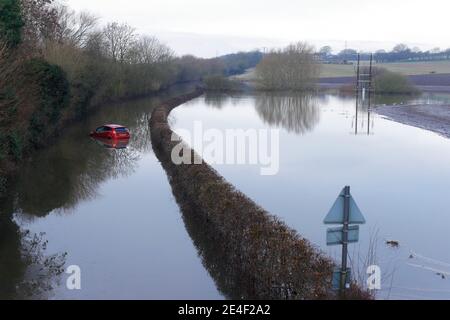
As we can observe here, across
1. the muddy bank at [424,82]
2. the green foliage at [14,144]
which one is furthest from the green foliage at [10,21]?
the muddy bank at [424,82]

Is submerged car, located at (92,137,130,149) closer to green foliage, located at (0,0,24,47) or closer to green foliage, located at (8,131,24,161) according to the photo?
green foliage, located at (0,0,24,47)

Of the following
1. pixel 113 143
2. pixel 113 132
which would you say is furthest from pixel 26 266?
pixel 113 132

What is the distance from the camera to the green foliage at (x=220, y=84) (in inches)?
3838

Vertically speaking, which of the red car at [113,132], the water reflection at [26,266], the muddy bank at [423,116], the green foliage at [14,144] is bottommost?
the water reflection at [26,266]

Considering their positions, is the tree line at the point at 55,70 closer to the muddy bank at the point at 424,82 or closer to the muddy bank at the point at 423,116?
the muddy bank at the point at 423,116

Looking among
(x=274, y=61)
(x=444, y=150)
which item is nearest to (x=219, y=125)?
(x=444, y=150)

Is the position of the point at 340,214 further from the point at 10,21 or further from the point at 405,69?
the point at 405,69

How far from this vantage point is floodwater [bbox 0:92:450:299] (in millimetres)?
10930

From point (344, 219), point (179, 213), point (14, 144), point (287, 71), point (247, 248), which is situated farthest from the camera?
point (287, 71)

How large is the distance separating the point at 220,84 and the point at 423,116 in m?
52.8

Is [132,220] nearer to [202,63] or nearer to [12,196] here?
[12,196]

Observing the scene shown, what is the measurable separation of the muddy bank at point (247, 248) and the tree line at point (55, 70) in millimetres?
7024

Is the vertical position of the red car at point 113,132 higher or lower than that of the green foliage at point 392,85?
lower

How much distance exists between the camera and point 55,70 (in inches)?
1104
